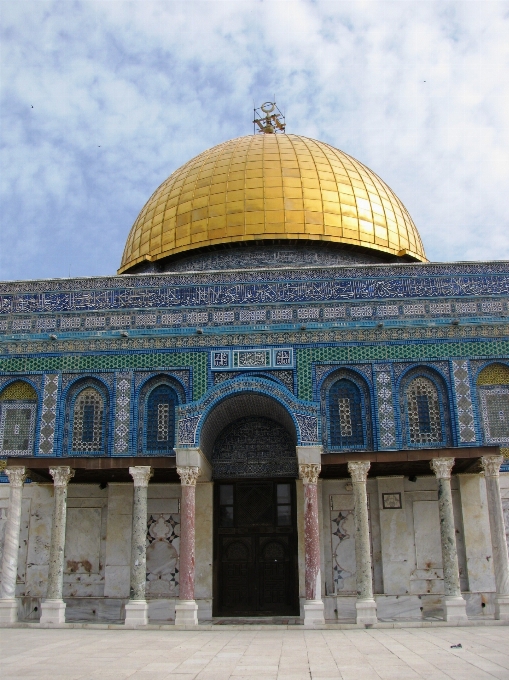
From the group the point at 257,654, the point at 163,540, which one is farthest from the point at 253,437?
the point at 257,654

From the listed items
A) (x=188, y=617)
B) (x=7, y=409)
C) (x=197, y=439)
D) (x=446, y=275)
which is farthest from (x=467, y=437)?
(x=7, y=409)

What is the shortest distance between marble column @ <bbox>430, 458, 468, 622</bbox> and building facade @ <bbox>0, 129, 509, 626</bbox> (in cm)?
6

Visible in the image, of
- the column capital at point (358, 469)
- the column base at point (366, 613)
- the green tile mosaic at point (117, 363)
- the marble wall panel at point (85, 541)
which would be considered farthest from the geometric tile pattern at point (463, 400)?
the marble wall panel at point (85, 541)

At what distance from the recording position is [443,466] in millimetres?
12648

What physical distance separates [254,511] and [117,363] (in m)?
3.79

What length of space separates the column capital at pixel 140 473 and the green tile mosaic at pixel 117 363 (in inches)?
62.3

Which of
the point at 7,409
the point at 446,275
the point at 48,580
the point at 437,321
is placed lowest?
the point at 48,580

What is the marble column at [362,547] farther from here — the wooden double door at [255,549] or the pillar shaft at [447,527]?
the wooden double door at [255,549]

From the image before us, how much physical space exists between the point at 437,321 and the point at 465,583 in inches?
181

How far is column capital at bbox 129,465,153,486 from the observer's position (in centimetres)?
1289

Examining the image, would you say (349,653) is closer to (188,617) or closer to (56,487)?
(188,617)

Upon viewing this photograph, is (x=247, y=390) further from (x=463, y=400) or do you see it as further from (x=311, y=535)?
(x=463, y=400)

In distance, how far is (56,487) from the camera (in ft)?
43.0

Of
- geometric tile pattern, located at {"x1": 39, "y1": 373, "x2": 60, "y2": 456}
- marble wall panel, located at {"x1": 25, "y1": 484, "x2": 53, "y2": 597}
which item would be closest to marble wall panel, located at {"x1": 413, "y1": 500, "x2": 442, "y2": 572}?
marble wall panel, located at {"x1": 25, "y1": 484, "x2": 53, "y2": 597}
